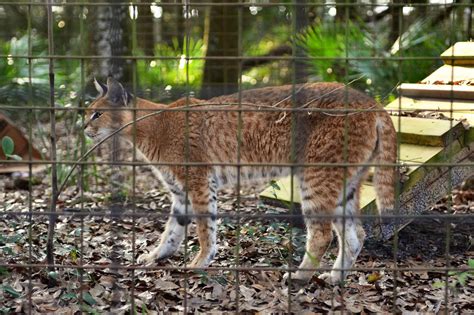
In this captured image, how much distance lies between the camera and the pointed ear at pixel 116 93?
548 cm

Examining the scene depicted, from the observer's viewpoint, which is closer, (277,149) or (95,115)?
(277,149)

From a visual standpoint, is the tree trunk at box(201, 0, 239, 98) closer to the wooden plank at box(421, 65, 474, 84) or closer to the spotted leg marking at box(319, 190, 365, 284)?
the wooden plank at box(421, 65, 474, 84)

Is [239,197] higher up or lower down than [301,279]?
higher up

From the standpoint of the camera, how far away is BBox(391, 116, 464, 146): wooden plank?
563 cm

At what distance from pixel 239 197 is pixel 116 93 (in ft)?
6.71

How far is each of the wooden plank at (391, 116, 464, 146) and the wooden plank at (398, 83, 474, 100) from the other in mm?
220

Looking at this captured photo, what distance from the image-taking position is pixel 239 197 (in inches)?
149

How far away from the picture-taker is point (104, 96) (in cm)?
580

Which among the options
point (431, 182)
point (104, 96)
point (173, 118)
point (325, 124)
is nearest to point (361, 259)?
point (431, 182)

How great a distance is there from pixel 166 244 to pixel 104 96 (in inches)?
47.0

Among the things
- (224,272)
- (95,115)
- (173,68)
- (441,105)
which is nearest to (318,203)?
(224,272)

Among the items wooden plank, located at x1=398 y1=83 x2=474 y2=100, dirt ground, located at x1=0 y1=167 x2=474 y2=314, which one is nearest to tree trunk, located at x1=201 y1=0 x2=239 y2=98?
dirt ground, located at x1=0 y1=167 x2=474 y2=314

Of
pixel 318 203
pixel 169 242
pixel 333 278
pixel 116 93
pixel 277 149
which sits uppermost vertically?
pixel 116 93

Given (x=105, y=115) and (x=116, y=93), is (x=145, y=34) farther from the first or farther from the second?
(x=116, y=93)
